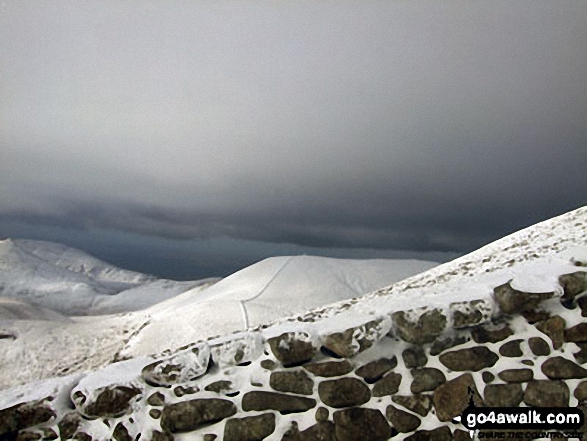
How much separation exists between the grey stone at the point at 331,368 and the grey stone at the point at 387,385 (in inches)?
15.2

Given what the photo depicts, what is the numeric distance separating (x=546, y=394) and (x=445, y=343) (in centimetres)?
121

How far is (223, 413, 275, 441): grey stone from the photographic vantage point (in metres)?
4.62

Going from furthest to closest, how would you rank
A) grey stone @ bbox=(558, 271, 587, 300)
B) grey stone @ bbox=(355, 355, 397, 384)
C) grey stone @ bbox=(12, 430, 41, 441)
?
grey stone @ bbox=(558, 271, 587, 300) < grey stone @ bbox=(355, 355, 397, 384) < grey stone @ bbox=(12, 430, 41, 441)

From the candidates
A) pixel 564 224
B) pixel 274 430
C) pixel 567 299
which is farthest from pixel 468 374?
pixel 564 224

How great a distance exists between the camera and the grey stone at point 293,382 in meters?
4.89

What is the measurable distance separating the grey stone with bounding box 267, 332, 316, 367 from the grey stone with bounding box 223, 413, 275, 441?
2.30ft

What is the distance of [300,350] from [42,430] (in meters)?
3.28

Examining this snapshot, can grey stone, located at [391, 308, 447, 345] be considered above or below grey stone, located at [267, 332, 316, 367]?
above

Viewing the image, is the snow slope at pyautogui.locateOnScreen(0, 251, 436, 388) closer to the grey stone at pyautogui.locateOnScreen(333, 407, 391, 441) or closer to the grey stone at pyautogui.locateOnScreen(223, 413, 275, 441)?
the grey stone at pyautogui.locateOnScreen(223, 413, 275, 441)

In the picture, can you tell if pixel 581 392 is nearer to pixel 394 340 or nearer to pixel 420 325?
pixel 420 325

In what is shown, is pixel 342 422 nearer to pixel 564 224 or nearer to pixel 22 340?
pixel 564 224

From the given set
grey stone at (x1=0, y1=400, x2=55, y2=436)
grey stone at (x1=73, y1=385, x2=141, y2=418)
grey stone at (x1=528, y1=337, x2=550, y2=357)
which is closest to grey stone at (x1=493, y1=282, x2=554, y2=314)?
grey stone at (x1=528, y1=337, x2=550, y2=357)

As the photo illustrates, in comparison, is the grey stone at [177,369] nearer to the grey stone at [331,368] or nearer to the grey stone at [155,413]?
the grey stone at [155,413]

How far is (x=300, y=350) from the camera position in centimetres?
510
